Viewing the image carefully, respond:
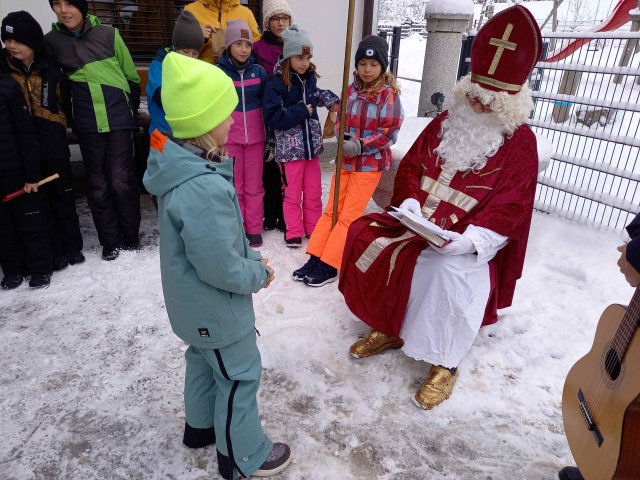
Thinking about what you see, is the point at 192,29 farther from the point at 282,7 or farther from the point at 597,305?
the point at 597,305

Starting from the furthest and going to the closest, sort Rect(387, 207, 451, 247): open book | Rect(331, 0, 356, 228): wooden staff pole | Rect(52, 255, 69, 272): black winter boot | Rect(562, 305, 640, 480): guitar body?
Rect(52, 255, 69, 272): black winter boot < Rect(331, 0, 356, 228): wooden staff pole < Rect(387, 207, 451, 247): open book < Rect(562, 305, 640, 480): guitar body

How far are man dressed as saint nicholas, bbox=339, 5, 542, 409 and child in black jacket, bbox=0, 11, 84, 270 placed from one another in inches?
93.8

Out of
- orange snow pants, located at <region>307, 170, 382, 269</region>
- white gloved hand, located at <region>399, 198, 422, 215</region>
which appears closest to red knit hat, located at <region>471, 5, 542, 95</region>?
white gloved hand, located at <region>399, 198, 422, 215</region>

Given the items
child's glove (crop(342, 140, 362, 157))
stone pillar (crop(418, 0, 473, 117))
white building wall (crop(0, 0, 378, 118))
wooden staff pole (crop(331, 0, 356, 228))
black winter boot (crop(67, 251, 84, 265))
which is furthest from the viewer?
white building wall (crop(0, 0, 378, 118))

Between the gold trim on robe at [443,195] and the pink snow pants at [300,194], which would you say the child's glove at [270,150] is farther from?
the gold trim on robe at [443,195]

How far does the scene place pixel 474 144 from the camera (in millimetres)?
2619

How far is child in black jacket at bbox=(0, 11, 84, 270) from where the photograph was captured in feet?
10.3

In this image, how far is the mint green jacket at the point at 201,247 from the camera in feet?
5.25

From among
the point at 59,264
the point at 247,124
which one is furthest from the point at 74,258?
the point at 247,124

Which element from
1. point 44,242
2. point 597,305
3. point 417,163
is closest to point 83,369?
point 44,242

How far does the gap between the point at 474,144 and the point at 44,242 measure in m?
3.15

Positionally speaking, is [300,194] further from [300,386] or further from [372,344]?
[300,386]

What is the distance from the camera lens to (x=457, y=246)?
2410 mm

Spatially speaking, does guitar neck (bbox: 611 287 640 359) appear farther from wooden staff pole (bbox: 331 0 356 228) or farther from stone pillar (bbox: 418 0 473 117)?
stone pillar (bbox: 418 0 473 117)
